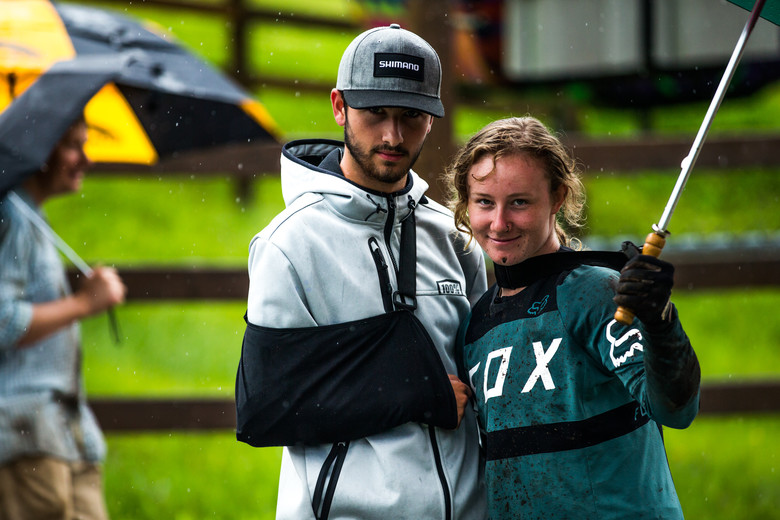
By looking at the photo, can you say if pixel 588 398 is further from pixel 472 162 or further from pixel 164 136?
pixel 164 136

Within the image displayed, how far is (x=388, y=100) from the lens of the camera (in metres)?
2.19

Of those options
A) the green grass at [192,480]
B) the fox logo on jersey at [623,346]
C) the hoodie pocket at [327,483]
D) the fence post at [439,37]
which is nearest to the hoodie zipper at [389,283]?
the hoodie pocket at [327,483]

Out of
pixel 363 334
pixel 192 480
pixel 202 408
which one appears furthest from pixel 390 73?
pixel 192 480

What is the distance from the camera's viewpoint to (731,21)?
5461 millimetres

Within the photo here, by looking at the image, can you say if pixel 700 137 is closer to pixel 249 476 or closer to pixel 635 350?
pixel 635 350

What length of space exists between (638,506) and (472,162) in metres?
0.89

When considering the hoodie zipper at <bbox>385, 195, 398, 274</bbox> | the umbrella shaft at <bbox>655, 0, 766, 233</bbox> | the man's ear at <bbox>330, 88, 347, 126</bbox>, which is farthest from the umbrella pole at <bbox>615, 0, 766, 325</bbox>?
the man's ear at <bbox>330, 88, 347, 126</bbox>

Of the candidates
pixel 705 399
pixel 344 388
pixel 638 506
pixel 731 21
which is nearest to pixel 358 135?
pixel 344 388

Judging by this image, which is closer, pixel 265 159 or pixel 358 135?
pixel 358 135

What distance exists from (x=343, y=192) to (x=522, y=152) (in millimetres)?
442

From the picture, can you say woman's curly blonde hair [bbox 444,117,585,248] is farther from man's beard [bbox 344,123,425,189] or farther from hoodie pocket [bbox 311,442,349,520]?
hoodie pocket [bbox 311,442,349,520]

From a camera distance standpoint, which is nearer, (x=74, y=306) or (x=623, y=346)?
(x=623, y=346)

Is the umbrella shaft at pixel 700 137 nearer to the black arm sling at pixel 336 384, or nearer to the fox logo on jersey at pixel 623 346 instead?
the fox logo on jersey at pixel 623 346

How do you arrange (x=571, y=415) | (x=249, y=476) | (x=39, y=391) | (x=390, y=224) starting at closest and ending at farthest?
(x=571, y=415), (x=390, y=224), (x=39, y=391), (x=249, y=476)
